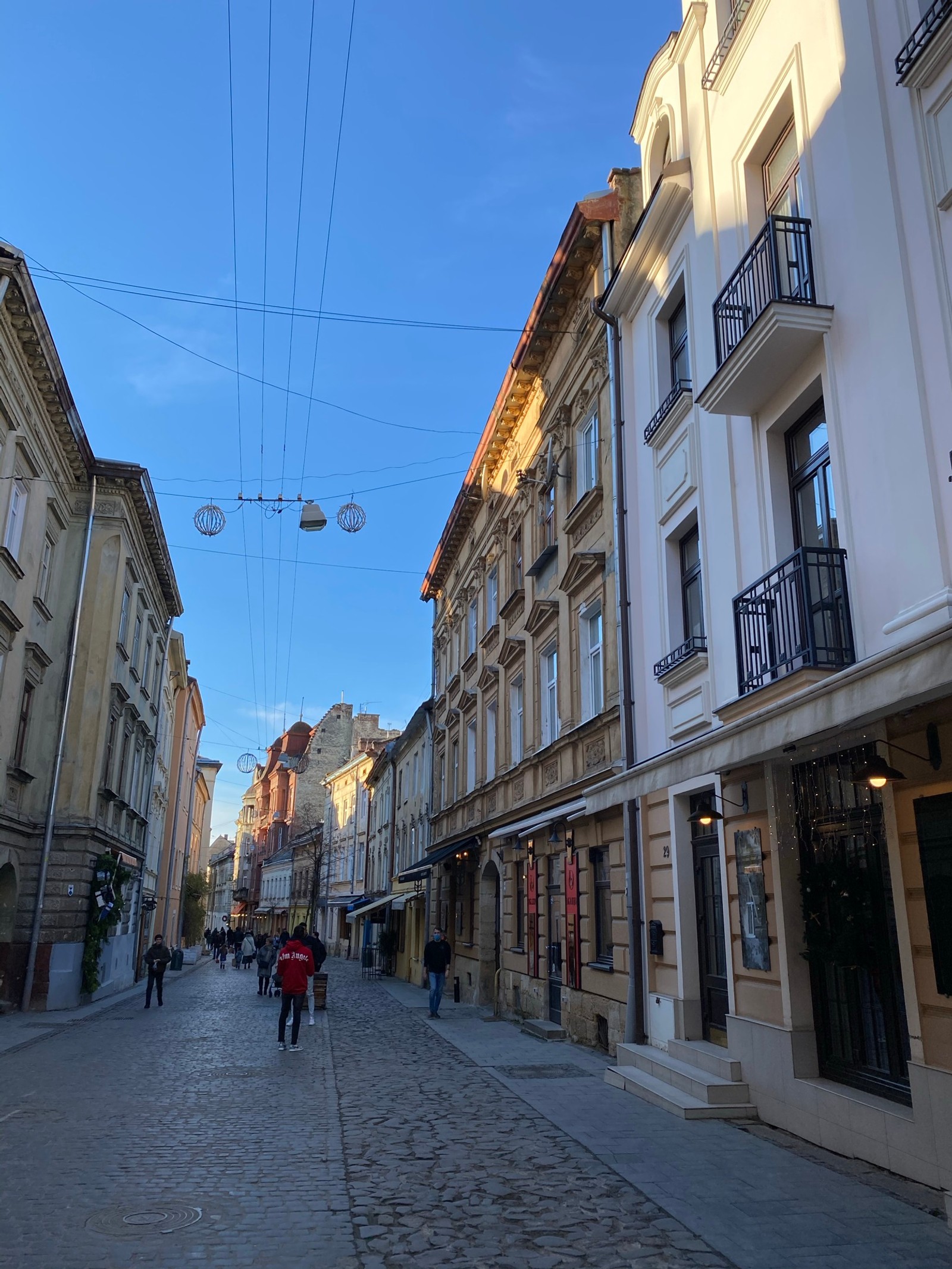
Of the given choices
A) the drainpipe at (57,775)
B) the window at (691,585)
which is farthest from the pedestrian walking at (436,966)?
the window at (691,585)

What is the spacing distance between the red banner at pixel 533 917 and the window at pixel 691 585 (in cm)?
724

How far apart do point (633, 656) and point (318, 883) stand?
165 ft

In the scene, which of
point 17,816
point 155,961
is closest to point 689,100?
point 17,816

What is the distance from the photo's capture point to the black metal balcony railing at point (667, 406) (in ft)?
39.8

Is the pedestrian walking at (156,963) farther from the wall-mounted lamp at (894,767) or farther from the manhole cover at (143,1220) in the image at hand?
the wall-mounted lamp at (894,767)

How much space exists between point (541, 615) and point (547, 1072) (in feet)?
28.3

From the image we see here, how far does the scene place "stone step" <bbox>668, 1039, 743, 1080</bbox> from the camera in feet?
30.8

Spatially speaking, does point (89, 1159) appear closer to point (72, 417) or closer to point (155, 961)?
point (155, 961)

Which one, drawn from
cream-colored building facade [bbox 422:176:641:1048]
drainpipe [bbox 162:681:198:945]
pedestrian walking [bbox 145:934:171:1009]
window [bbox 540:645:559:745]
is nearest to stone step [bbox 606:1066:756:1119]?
cream-colored building facade [bbox 422:176:641:1048]

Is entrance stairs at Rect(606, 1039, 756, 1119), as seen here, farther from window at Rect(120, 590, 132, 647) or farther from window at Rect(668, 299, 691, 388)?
window at Rect(120, 590, 132, 647)

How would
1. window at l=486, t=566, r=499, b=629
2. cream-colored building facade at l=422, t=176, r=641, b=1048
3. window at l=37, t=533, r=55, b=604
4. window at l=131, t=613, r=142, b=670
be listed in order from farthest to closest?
1. window at l=131, t=613, r=142, b=670
2. window at l=486, t=566, r=499, b=629
3. window at l=37, t=533, r=55, b=604
4. cream-colored building facade at l=422, t=176, r=641, b=1048

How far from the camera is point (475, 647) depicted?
85.3 ft

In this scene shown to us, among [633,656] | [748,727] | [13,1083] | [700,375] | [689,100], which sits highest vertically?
[689,100]

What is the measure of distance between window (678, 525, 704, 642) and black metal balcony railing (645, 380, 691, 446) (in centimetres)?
158
